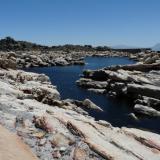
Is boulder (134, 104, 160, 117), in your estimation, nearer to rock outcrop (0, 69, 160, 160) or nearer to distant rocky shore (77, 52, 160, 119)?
distant rocky shore (77, 52, 160, 119)

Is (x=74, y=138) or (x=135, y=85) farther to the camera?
(x=135, y=85)

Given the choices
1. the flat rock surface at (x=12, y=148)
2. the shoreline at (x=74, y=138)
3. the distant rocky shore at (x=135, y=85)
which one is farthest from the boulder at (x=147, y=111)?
the flat rock surface at (x=12, y=148)

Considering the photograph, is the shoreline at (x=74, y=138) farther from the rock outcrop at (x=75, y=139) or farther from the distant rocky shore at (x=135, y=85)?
the distant rocky shore at (x=135, y=85)

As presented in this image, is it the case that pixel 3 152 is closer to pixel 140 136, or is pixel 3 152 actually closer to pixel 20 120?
pixel 20 120

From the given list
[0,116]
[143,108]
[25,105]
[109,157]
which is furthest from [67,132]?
[143,108]

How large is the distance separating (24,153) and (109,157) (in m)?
3.08

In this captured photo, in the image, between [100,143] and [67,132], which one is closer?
[100,143]

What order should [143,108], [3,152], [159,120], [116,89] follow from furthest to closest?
[116,89]
[143,108]
[159,120]
[3,152]

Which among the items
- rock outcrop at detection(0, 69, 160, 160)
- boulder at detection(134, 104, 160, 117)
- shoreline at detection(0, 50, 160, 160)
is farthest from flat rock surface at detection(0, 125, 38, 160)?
boulder at detection(134, 104, 160, 117)

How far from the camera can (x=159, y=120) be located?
5625 cm

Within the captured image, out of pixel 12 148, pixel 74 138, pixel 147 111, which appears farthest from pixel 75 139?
pixel 147 111

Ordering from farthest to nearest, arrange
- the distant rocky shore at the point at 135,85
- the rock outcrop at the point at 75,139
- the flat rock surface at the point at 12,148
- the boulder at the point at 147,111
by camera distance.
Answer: the distant rocky shore at the point at 135,85, the boulder at the point at 147,111, the rock outcrop at the point at 75,139, the flat rock surface at the point at 12,148

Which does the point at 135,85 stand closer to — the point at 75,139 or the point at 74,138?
the point at 74,138

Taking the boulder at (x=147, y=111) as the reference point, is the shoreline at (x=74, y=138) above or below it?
above
